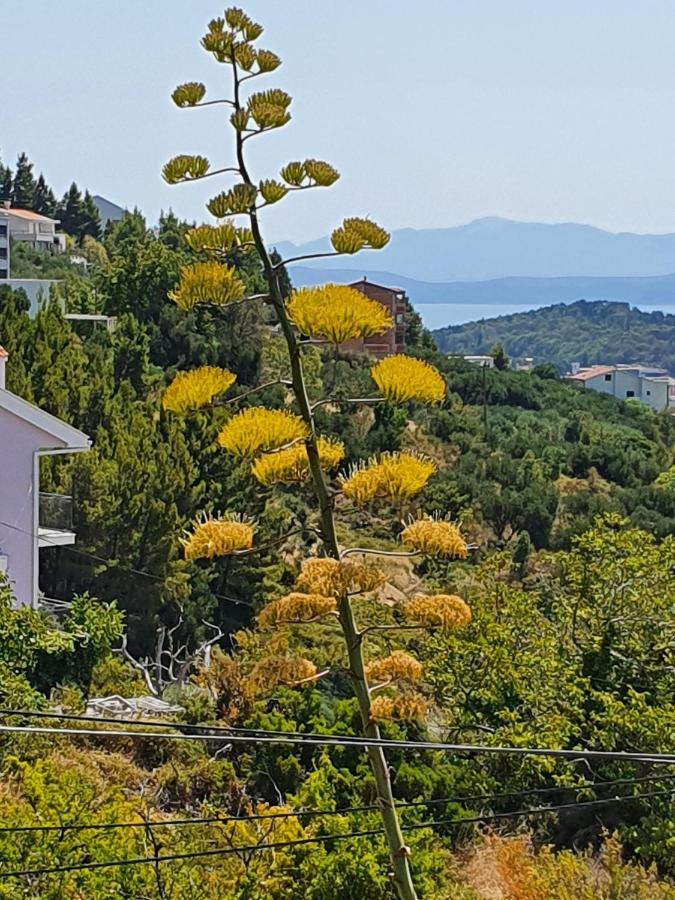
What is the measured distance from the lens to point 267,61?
389cm

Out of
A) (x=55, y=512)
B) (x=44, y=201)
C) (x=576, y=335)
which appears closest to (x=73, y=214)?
(x=44, y=201)

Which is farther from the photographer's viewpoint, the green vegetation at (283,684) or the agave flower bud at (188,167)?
the green vegetation at (283,684)

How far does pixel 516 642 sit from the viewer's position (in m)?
11.5

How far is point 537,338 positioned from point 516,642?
4187 inches

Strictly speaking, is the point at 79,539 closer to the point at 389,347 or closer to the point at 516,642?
the point at 516,642

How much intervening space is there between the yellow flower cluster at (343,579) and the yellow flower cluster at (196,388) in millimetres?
601

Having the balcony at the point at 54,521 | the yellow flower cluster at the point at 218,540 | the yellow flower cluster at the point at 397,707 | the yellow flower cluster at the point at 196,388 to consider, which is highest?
the yellow flower cluster at the point at 196,388

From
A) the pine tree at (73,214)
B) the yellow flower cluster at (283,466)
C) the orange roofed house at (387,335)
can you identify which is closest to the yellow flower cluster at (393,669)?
the yellow flower cluster at (283,466)

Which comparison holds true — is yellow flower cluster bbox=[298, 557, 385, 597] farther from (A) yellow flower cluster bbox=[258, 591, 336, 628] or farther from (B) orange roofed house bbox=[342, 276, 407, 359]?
(B) orange roofed house bbox=[342, 276, 407, 359]

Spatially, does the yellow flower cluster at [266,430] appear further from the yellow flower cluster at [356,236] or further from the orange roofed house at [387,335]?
the orange roofed house at [387,335]

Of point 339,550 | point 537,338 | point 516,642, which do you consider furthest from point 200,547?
point 537,338

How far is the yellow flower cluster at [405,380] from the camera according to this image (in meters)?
3.87

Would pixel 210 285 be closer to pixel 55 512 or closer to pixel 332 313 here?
pixel 332 313

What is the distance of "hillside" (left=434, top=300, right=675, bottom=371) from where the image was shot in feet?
367
